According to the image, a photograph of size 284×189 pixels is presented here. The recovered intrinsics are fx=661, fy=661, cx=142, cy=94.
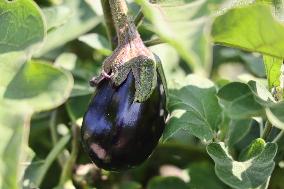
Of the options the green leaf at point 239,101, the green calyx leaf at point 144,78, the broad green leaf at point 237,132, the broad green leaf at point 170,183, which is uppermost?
the green calyx leaf at point 144,78

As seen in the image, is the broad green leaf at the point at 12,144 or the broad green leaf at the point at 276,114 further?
the broad green leaf at the point at 276,114

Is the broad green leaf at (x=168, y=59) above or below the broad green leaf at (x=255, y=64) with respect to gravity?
above

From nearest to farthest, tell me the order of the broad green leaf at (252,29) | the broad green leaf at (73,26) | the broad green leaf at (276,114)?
the broad green leaf at (252,29), the broad green leaf at (276,114), the broad green leaf at (73,26)

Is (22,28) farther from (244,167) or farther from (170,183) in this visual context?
(170,183)

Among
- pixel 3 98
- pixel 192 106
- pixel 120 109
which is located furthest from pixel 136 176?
pixel 3 98

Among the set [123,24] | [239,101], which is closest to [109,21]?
[123,24]

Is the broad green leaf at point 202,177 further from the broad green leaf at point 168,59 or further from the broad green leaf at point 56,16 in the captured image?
the broad green leaf at point 56,16

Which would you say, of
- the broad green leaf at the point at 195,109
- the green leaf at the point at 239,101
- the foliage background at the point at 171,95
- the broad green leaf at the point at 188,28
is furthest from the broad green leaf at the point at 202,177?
the broad green leaf at the point at 188,28
